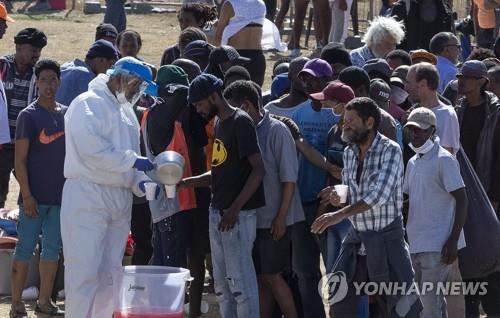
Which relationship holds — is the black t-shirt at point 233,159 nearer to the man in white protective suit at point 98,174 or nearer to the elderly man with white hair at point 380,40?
the man in white protective suit at point 98,174

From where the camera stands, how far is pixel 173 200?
8586 mm

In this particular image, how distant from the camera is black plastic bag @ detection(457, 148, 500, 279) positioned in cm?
849

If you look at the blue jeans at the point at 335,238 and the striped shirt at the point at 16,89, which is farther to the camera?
the striped shirt at the point at 16,89

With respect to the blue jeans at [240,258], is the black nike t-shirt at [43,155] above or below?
above

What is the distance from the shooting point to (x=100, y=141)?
7.77 meters

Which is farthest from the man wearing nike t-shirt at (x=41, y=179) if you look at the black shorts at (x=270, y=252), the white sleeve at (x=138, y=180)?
the black shorts at (x=270, y=252)

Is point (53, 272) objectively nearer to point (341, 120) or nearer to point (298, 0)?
point (341, 120)

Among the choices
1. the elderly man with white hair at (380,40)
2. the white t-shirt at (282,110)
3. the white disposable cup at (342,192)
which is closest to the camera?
the white disposable cup at (342,192)

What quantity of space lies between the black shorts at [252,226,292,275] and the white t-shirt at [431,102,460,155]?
1322 mm

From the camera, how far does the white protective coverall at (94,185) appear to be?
307 inches

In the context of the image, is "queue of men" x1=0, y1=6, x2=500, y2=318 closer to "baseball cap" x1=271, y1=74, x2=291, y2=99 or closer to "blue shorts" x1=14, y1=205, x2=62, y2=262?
"blue shorts" x1=14, y1=205, x2=62, y2=262

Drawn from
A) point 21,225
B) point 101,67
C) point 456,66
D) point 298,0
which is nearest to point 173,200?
point 21,225

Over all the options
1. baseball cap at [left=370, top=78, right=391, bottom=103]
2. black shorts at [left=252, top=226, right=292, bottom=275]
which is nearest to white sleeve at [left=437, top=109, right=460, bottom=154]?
baseball cap at [left=370, top=78, right=391, bottom=103]

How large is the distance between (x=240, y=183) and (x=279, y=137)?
1.48 ft
